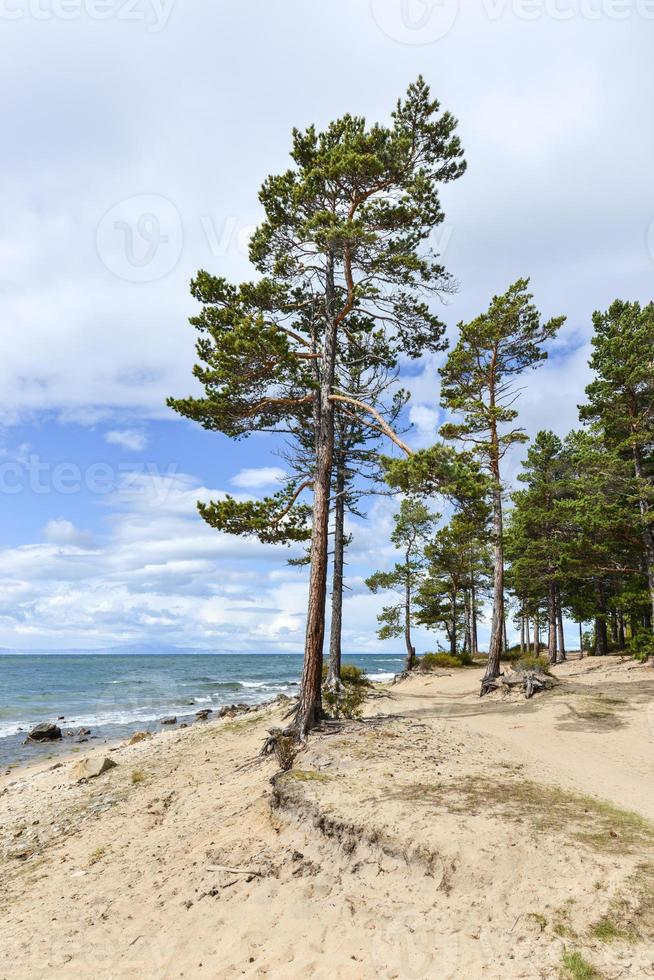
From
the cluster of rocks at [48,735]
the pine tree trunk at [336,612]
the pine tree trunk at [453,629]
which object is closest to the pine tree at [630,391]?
the pine tree trunk at [336,612]

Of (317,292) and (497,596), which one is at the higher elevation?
(317,292)

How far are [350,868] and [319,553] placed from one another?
7243 mm

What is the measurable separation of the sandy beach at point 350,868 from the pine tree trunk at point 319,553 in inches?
41.0

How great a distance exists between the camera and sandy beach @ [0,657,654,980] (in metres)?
4.89

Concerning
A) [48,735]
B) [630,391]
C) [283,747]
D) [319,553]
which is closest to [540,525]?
[630,391]

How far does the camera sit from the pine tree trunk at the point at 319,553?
40.2 feet

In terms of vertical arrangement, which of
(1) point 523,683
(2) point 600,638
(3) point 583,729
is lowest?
(3) point 583,729

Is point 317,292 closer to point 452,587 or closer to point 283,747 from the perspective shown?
point 283,747

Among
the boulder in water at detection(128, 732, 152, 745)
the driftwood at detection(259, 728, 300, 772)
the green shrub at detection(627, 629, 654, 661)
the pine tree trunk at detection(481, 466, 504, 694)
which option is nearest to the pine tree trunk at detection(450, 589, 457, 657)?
the green shrub at detection(627, 629, 654, 661)

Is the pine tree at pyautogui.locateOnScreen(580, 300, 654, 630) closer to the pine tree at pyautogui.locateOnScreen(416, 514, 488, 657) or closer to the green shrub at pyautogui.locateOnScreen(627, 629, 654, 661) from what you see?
the green shrub at pyautogui.locateOnScreen(627, 629, 654, 661)

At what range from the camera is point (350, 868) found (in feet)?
20.3

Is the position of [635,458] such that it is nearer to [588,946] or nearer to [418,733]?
[418,733]

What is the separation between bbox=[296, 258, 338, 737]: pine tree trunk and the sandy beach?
1.04m

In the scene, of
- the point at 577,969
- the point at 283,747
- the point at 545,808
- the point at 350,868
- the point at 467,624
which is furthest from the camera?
the point at 467,624
